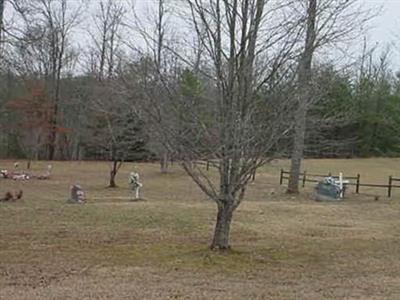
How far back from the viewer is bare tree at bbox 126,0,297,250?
8.36 m

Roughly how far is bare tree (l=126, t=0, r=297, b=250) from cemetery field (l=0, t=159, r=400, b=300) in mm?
1489

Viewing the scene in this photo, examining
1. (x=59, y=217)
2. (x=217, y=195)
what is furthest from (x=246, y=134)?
(x=59, y=217)

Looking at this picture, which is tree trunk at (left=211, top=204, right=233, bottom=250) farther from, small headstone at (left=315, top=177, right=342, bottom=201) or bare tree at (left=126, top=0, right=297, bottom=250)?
small headstone at (left=315, top=177, right=342, bottom=201)

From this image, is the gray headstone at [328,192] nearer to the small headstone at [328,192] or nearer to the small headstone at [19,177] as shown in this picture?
the small headstone at [328,192]

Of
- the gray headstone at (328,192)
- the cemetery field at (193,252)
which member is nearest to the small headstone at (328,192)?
the gray headstone at (328,192)

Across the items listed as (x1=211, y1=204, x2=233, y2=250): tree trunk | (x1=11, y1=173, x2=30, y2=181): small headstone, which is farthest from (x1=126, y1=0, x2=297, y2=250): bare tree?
(x1=11, y1=173, x2=30, y2=181): small headstone

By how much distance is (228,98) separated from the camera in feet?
27.7

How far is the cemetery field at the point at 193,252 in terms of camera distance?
7.07 meters

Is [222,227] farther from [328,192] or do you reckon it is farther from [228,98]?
[328,192]

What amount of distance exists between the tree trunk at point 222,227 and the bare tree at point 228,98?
0.63 m

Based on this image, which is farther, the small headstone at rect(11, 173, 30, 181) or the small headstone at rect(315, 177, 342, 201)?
the small headstone at rect(11, 173, 30, 181)

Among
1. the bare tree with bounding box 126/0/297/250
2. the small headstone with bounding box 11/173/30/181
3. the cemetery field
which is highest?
the bare tree with bounding box 126/0/297/250

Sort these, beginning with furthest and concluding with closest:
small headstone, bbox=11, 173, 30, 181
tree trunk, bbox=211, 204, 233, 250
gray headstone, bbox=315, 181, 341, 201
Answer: small headstone, bbox=11, 173, 30, 181 < gray headstone, bbox=315, 181, 341, 201 < tree trunk, bbox=211, 204, 233, 250

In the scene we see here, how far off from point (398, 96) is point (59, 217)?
133ft
